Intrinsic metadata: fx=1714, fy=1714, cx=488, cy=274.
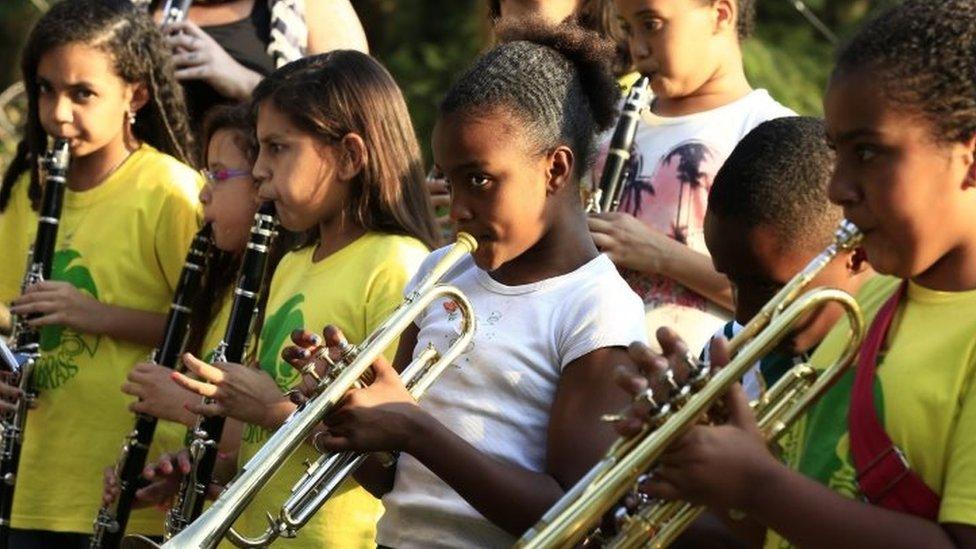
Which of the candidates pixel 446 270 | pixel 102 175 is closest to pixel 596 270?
pixel 446 270

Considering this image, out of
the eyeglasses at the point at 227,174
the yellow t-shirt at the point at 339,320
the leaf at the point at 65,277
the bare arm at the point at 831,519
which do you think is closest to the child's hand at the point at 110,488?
the leaf at the point at 65,277

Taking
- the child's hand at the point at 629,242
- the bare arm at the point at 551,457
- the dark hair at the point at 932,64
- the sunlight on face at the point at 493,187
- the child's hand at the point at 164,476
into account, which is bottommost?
the child's hand at the point at 164,476

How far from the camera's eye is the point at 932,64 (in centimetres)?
230

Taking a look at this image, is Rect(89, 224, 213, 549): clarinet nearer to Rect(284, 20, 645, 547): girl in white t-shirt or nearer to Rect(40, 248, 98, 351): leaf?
Rect(40, 248, 98, 351): leaf

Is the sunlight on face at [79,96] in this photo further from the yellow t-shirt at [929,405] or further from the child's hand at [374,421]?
the yellow t-shirt at [929,405]

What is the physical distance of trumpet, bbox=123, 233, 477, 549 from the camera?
2.96 m

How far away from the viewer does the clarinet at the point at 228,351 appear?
3.85 m

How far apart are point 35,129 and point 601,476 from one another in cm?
295

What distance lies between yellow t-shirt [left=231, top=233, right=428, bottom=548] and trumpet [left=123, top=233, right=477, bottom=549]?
0.44m

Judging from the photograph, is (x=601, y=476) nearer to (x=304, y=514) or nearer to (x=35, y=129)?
(x=304, y=514)

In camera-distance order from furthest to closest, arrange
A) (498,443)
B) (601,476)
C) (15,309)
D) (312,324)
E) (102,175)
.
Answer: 1. (102,175)
2. (15,309)
3. (312,324)
4. (498,443)
5. (601,476)

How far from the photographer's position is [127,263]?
179 inches

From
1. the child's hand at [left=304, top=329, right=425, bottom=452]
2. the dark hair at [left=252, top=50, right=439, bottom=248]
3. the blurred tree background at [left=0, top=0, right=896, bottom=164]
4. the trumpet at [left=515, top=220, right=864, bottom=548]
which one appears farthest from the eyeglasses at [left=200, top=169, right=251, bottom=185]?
the blurred tree background at [left=0, top=0, right=896, bottom=164]

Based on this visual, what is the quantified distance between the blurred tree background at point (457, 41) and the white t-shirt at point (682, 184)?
5922mm
